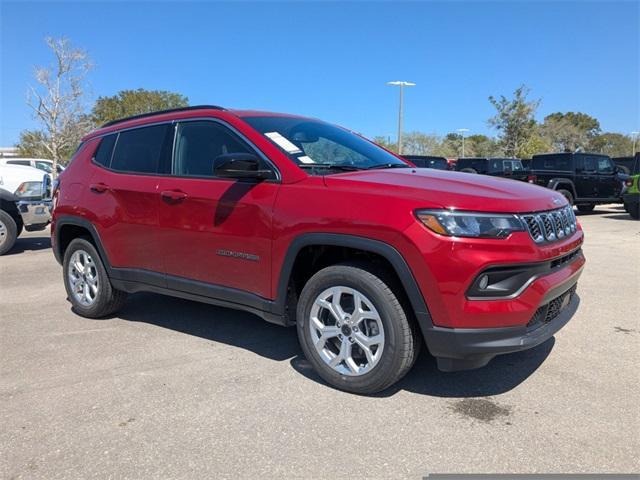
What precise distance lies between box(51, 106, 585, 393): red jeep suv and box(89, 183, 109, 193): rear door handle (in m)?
0.02

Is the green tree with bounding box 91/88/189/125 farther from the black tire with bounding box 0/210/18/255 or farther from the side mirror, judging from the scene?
the side mirror

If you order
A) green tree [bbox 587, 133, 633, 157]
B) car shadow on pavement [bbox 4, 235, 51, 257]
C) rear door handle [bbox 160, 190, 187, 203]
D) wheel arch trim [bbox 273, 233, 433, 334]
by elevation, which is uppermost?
green tree [bbox 587, 133, 633, 157]

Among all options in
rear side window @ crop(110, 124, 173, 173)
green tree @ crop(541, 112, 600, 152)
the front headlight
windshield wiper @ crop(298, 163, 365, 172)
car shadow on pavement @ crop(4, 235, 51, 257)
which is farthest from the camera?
green tree @ crop(541, 112, 600, 152)

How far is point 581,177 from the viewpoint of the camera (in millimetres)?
15445

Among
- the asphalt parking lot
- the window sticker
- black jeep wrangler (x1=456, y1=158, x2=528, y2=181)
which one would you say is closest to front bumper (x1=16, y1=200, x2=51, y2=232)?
the asphalt parking lot

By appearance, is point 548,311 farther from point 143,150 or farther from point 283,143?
point 143,150

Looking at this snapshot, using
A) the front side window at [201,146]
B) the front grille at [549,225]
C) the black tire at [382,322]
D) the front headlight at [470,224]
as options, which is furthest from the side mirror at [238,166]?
the front grille at [549,225]

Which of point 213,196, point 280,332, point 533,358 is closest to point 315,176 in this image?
point 213,196

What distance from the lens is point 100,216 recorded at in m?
4.75

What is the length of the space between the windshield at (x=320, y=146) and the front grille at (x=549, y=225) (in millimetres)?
1298

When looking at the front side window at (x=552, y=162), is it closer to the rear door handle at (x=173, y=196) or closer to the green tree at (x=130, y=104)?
the rear door handle at (x=173, y=196)

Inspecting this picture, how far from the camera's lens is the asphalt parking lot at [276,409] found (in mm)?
2586

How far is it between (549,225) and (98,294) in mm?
3962

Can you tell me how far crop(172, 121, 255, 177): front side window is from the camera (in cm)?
396
